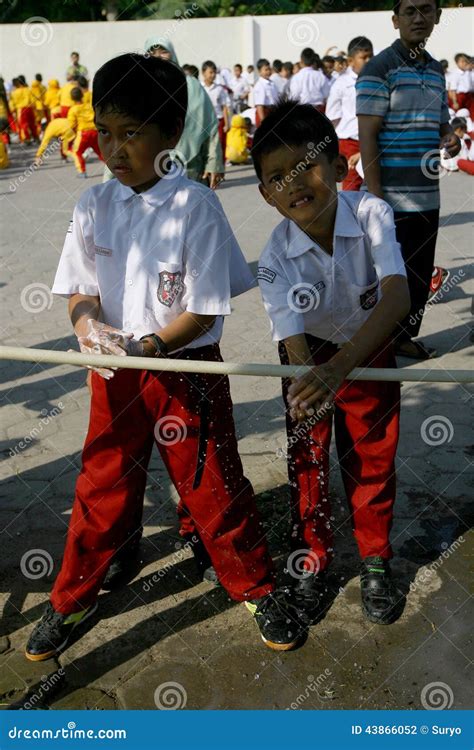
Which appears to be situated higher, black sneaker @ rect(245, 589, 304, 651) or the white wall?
black sneaker @ rect(245, 589, 304, 651)

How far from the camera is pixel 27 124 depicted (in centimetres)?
1777

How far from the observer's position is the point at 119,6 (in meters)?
27.5

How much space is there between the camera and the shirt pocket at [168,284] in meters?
2.32

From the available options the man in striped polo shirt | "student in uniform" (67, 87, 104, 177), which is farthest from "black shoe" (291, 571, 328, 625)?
"student in uniform" (67, 87, 104, 177)

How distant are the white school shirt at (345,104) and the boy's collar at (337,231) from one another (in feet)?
17.2

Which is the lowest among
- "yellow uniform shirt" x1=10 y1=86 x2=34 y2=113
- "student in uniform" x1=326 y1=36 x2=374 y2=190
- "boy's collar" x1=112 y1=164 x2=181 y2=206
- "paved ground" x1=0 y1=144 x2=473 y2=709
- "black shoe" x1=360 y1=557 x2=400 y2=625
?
"yellow uniform shirt" x1=10 y1=86 x2=34 y2=113

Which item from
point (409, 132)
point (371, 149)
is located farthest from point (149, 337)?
point (409, 132)

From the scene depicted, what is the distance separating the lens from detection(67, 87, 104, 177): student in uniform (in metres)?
11.9

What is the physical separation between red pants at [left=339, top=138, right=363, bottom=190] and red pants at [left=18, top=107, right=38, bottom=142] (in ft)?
39.3

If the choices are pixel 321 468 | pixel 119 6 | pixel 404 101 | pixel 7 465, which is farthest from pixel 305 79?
pixel 119 6

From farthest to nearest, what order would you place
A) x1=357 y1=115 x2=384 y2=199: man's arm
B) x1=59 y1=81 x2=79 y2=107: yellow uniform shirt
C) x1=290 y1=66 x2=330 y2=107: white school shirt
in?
x1=290 y1=66 x2=330 y2=107: white school shirt < x1=59 y1=81 x2=79 y2=107: yellow uniform shirt < x1=357 y1=115 x2=384 y2=199: man's arm

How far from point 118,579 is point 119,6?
28.0 metres

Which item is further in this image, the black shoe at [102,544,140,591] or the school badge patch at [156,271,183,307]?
the black shoe at [102,544,140,591]

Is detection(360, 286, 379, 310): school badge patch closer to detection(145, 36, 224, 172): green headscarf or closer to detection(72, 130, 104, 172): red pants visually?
detection(145, 36, 224, 172): green headscarf
